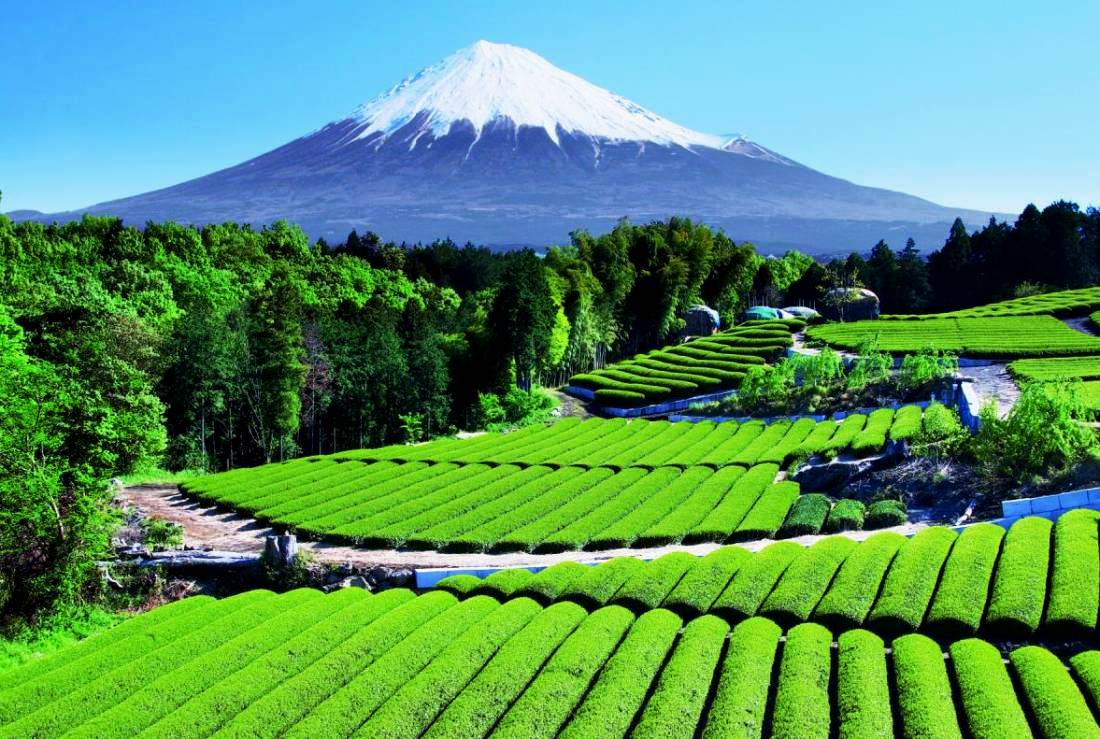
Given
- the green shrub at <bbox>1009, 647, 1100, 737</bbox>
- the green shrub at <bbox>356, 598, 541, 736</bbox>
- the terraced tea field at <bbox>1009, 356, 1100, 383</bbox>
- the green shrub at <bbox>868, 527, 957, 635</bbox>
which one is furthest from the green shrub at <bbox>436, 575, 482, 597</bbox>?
the terraced tea field at <bbox>1009, 356, 1100, 383</bbox>

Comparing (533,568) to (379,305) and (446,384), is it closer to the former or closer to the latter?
(446,384)

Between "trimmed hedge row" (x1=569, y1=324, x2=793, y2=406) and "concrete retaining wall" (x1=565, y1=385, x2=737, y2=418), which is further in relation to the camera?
"trimmed hedge row" (x1=569, y1=324, x2=793, y2=406)

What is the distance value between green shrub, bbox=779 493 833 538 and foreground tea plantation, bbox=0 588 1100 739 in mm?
9029

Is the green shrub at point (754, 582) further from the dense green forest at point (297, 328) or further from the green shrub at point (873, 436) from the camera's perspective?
the dense green forest at point (297, 328)

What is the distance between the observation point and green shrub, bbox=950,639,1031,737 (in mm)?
14586

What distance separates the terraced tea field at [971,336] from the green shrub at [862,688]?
3811 centimetres

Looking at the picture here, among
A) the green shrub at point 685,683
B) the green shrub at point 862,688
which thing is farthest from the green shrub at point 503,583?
the green shrub at point 862,688

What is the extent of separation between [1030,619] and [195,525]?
28.7 meters

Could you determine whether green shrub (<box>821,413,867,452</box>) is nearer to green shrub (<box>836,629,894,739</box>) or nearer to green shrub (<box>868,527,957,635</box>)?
green shrub (<box>868,527,957,635</box>)

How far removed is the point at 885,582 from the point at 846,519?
7.58m

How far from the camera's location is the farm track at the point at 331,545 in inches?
1088

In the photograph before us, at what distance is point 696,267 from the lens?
90.9m

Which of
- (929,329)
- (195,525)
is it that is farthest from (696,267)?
(195,525)

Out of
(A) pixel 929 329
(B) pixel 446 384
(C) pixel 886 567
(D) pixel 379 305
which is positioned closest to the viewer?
(C) pixel 886 567
